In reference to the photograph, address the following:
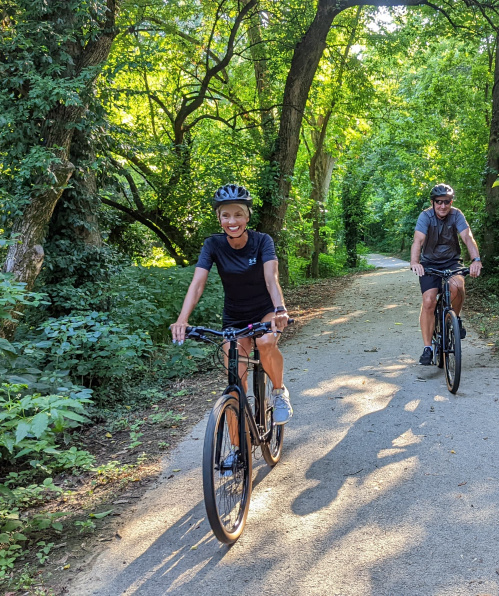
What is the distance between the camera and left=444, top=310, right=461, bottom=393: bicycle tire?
219 inches

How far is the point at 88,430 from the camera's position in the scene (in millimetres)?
5934

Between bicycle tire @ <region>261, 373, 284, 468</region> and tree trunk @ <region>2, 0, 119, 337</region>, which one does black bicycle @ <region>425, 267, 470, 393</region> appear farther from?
tree trunk @ <region>2, 0, 119, 337</region>

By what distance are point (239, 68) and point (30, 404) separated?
52.7 ft

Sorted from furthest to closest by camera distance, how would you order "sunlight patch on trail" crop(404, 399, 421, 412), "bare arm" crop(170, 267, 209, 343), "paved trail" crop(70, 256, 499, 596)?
"sunlight patch on trail" crop(404, 399, 421, 412) → "bare arm" crop(170, 267, 209, 343) → "paved trail" crop(70, 256, 499, 596)

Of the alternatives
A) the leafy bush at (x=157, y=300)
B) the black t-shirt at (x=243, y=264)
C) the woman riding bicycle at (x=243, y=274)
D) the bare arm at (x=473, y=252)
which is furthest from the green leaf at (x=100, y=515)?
the bare arm at (x=473, y=252)

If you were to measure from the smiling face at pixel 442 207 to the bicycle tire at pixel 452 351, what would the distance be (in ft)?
3.78

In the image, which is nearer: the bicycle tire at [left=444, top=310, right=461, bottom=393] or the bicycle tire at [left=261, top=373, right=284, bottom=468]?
the bicycle tire at [left=261, top=373, right=284, bottom=468]

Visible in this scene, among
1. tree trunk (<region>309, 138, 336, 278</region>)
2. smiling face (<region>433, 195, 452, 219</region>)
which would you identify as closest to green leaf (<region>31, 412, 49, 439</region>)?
smiling face (<region>433, 195, 452, 219</region>)

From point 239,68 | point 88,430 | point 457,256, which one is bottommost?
point 88,430

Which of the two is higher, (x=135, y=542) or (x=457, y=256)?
(x=457, y=256)

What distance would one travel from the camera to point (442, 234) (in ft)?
20.1

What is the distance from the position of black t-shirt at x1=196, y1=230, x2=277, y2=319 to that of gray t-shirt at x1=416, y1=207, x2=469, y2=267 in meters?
2.95

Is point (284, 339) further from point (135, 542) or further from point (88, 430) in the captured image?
point (135, 542)

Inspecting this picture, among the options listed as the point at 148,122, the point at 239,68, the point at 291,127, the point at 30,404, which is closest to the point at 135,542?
the point at 30,404
